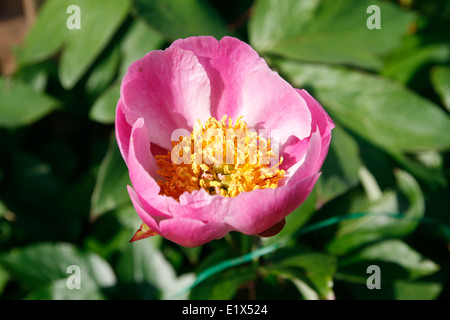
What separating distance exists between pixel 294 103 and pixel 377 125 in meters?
0.56

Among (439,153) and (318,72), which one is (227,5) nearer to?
(318,72)

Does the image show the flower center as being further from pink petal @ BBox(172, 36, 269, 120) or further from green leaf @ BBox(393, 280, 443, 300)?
green leaf @ BBox(393, 280, 443, 300)

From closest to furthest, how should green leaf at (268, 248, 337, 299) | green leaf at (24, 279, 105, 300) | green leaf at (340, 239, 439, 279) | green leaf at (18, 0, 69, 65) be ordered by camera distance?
green leaf at (268, 248, 337, 299) → green leaf at (24, 279, 105, 300) → green leaf at (340, 239, 439, 279) → green leaf at (18, 0, 69, 65)

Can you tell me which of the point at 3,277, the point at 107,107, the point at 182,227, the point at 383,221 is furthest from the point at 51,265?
the point at 383,221

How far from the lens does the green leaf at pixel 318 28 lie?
3.92 ft

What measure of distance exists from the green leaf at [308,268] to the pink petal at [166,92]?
1.11 ft

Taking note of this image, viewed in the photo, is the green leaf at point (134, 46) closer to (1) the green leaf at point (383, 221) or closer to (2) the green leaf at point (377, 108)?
(2) the green leaf at point (377, 108)

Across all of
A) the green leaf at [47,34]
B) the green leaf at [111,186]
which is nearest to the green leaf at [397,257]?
the green leaf at [111,186]

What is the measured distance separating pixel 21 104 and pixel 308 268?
844mm

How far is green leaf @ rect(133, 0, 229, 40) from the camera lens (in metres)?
0.99

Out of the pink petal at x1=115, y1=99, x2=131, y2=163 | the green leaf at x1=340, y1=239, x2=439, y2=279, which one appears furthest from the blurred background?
the pink petal at x1=115, y1=99, x2=131, y2=163

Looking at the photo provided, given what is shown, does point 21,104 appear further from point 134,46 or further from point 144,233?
point 144,233

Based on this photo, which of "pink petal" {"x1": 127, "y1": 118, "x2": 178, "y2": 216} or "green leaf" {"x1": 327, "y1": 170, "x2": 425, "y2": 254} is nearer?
"pink petal" {"x1": 127, "y1": 118, "x2": 178, "y2": 216}

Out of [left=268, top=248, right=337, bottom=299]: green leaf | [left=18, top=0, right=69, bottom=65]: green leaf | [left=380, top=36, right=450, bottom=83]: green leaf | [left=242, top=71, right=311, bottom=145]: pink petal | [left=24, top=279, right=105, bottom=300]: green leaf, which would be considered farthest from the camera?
[left=380, top=36, right=450, bottom=83]: green leaf
